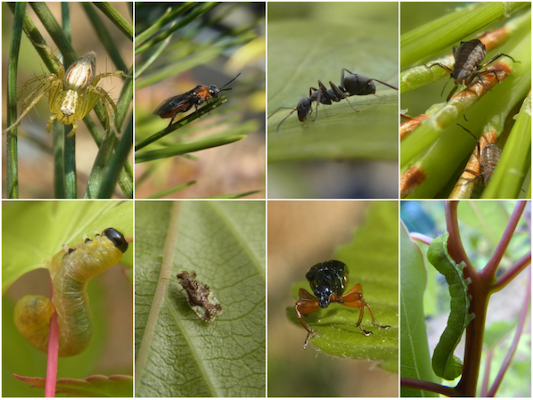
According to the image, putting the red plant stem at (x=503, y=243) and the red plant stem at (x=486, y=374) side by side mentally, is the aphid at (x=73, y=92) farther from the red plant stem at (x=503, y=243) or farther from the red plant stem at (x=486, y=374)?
the red plant stem at (x=486, y=374)

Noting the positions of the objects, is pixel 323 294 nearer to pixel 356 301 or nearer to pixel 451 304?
pixel 356 301

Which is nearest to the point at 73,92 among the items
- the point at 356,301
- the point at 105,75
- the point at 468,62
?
the point at 105,75

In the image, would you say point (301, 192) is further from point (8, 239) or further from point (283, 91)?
point (8, 239)

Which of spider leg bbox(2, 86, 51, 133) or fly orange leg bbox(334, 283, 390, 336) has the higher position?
spider leg bbox(2, 86, 51, 133)

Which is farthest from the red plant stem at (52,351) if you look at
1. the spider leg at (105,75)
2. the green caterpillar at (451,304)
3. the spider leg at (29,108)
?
the green caterpillar at (451,304)

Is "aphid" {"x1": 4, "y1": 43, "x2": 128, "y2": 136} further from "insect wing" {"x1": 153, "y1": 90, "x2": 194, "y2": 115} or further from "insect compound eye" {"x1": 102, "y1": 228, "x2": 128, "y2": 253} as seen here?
"insect compound eye" {"x1": 102, "y1": 228, "x2": 128, "y2": 253}

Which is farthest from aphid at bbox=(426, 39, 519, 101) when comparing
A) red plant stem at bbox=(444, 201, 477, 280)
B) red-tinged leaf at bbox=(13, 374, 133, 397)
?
red-tinged leaf at bbox=(13, 374, 133, 397)

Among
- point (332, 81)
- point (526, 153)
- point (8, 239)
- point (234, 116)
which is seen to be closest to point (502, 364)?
point (526, 153)
